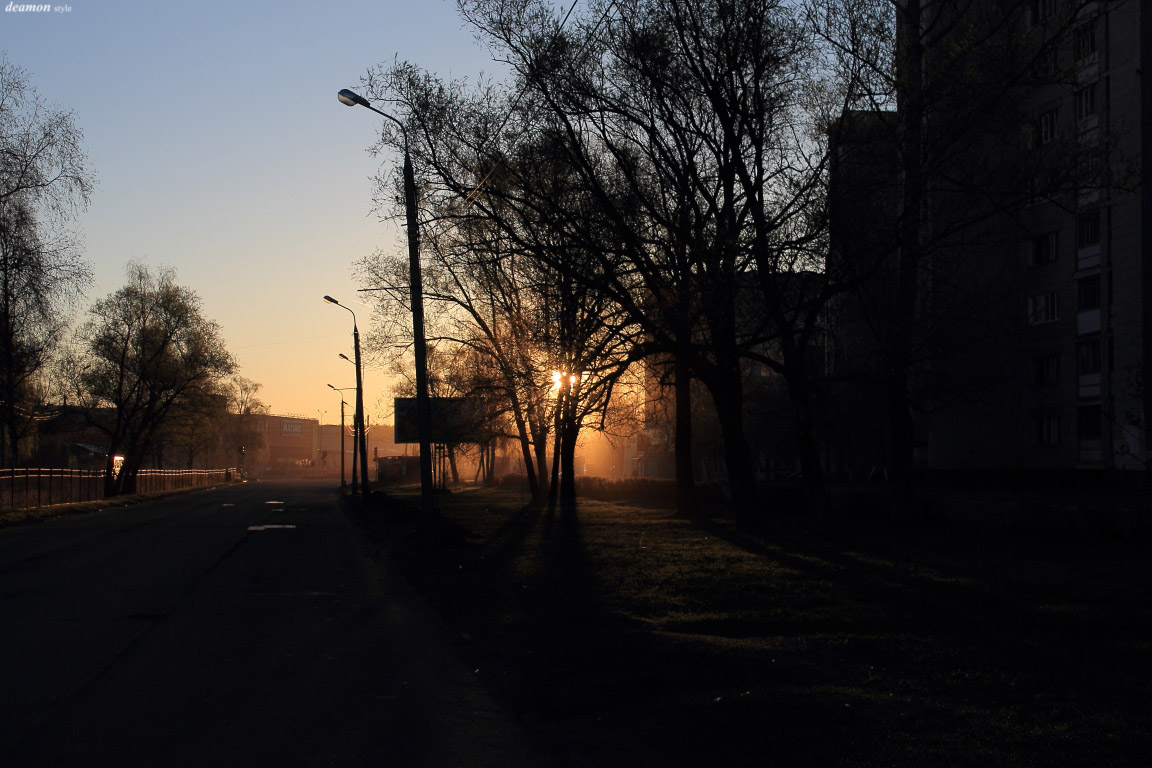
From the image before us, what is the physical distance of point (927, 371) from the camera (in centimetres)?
2359

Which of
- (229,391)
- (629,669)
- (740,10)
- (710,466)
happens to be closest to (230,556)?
(629,669)

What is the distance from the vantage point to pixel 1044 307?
3994cm

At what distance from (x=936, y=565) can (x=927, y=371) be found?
10341mm

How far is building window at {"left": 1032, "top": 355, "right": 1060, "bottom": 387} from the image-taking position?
39906mm

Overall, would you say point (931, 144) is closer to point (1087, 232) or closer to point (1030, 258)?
point (1087, 232)

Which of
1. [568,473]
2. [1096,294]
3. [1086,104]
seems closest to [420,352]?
[568,473]

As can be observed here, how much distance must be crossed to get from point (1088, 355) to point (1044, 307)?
297 centimetres

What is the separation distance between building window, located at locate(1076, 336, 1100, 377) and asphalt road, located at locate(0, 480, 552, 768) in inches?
1323

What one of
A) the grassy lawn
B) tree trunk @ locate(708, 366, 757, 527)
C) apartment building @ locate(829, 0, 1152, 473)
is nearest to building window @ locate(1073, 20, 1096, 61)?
apartment building @ locate(829, 0, 1152, 473)

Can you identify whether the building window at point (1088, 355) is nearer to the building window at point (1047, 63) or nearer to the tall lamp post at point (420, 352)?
the building window at point (1047, 63)

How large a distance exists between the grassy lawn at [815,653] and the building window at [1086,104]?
87.7 feet

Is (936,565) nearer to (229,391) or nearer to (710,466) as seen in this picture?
(229,391)

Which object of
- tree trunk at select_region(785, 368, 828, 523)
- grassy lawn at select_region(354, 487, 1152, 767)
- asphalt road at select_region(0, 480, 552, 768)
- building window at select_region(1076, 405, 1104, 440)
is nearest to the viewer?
grassy lawn at select_region(354, 487, 1152, 767)

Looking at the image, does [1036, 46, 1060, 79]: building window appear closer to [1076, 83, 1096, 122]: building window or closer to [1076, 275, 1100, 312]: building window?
[1076, 83, 1096, 122]: building window
